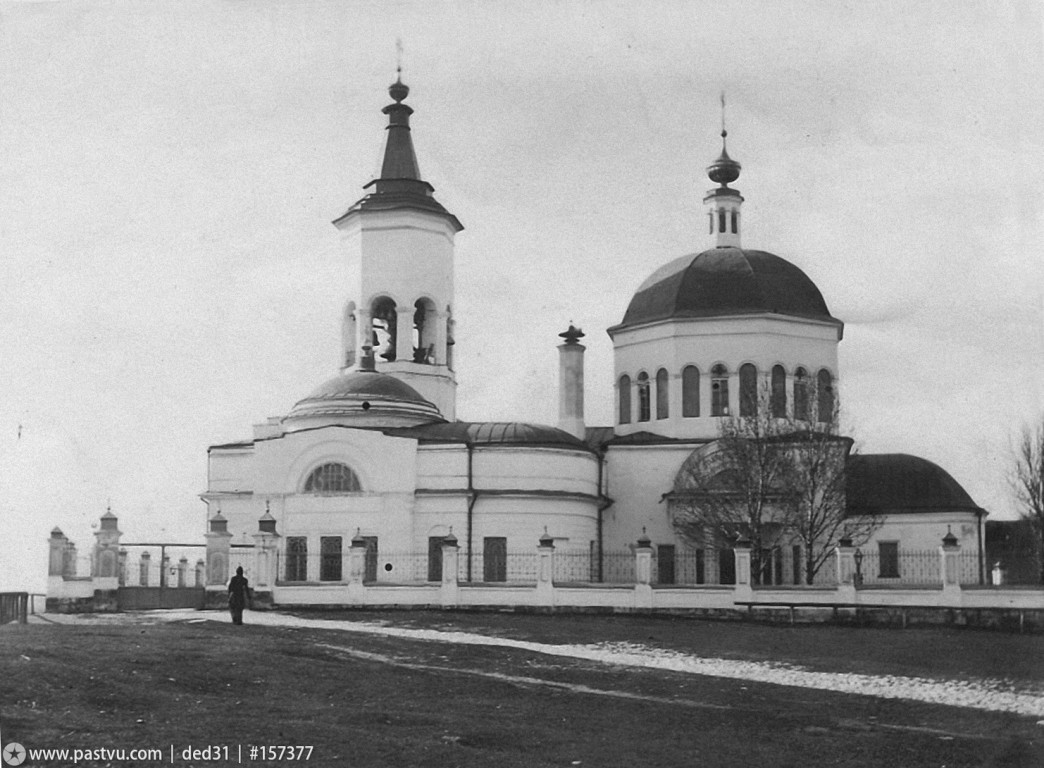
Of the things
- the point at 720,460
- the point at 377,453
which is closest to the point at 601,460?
the point at 720,460

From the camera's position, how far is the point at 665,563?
130 feet

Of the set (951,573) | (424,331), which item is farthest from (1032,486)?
(424,331)

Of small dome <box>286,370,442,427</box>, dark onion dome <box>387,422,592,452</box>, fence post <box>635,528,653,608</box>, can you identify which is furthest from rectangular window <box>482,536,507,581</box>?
fence post <box>635,528,653,608</box>

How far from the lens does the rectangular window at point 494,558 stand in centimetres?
3675

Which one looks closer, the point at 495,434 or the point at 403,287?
the point at 495,434

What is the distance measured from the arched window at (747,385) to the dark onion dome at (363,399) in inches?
324

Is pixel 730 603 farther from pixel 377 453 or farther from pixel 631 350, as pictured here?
pixel 631 350

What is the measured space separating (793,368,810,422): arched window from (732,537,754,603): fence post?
11.5 metres

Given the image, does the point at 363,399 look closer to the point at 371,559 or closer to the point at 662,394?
the point at 371,559

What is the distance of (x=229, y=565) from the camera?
3150 centimetres

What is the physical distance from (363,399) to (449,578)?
882 cm

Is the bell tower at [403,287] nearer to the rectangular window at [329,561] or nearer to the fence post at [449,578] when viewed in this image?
the rectangular window at [329,561]

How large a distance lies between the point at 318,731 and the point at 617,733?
10.1 ft

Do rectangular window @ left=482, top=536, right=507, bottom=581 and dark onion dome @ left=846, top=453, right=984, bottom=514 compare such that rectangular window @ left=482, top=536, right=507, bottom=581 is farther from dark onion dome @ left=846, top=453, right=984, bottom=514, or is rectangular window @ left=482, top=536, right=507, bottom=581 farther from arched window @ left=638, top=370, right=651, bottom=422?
dark onion dome @ left=846, top=453, right=984, bottom=514
